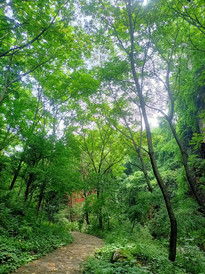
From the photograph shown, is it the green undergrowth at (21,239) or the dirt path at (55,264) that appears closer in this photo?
the dirt path at (55,264)

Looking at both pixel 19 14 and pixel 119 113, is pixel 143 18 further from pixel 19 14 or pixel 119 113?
pixel 119 113

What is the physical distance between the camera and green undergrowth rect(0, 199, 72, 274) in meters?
3.76

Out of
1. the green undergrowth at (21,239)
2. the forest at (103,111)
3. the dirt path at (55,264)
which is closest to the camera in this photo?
the dirt path at (55,264)

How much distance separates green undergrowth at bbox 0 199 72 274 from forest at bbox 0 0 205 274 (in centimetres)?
3

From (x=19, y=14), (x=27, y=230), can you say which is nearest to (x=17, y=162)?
(x=27, y=230)

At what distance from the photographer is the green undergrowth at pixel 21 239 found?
3.76m

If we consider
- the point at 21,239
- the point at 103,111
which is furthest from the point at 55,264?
the point at 103,111

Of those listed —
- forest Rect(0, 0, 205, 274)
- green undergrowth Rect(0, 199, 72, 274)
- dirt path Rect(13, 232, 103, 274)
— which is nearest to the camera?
dirt path Rect(13, 232, 103, 274)

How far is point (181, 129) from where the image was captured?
34.2ft

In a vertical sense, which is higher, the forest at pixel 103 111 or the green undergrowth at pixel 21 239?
the forest at pixel 103 111

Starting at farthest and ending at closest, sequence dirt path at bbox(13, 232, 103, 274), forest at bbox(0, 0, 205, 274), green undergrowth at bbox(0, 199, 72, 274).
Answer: forest at bbox(0, 0, 205, 274), green undergrowth at bbox(0, 199, 72, 274), dirt path at bbox(13, 232, 103, 274)

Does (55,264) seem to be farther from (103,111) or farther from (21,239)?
(103,111)

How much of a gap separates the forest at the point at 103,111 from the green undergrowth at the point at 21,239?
35 millimetres

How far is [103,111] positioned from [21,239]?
328 inches
